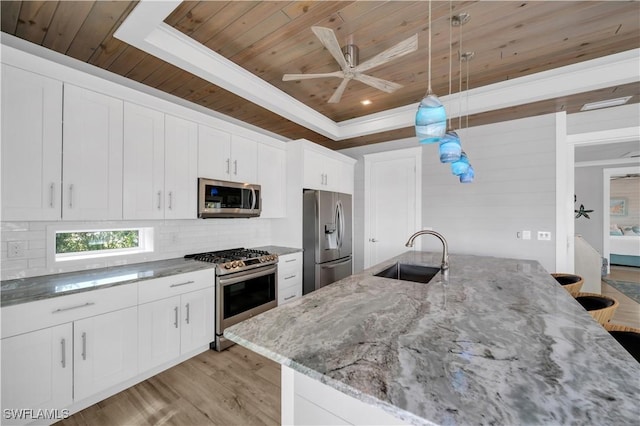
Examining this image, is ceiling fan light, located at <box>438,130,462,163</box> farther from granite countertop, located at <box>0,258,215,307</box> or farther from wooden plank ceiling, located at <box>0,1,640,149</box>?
granite countertop, located at <box>0,258,215,307</box>

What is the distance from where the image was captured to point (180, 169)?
257 cm

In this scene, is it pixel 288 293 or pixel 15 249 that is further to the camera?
pixel 288 293

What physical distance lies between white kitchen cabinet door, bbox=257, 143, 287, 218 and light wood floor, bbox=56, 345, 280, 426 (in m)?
1.77

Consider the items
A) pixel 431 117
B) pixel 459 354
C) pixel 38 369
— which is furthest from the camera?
pixel 38 369

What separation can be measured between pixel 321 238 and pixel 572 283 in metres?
2.55

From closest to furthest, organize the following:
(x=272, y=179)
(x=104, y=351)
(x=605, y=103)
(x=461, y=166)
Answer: (x=104, y=351) < (x=461, y=166) < (x=605, y=103) < (x=272, y=179)

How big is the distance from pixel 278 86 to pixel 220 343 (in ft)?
8.73

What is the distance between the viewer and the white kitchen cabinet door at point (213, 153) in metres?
2.75

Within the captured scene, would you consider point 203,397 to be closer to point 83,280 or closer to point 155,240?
point 83,280

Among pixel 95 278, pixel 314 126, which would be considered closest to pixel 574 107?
pixel 314 126

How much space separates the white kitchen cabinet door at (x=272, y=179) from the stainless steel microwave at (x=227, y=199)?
192 mm

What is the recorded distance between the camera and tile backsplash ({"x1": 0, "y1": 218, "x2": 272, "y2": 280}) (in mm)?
1901

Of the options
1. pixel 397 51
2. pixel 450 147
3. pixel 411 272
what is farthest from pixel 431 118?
pixel 411 272

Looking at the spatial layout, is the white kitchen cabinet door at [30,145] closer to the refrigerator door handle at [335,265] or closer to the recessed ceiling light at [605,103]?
the refrigerator door handle at [335,265]
